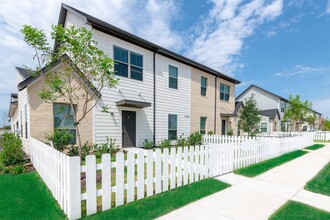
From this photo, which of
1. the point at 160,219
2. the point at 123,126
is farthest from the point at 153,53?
the point at 160,219

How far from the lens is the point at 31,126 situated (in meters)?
6.98

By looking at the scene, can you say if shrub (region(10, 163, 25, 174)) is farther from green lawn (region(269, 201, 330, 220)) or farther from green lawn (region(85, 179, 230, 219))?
green lawn (region(269, 201, 330, 220))

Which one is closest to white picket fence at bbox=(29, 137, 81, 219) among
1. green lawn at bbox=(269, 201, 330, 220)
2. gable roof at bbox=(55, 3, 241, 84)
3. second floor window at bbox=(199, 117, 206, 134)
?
green lawn at bbox=(269, 201, 330, 220)

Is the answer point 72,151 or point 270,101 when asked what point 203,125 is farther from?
point 270,101

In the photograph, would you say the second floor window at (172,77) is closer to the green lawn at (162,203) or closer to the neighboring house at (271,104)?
the green lawn at (162,203)

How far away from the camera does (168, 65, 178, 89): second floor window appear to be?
1180cm

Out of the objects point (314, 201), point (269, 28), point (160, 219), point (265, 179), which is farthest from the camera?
point (269, 28)

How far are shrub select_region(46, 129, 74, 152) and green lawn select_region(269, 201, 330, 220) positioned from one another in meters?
7.47

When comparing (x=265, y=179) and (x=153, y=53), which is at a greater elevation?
(x=153, y=53)

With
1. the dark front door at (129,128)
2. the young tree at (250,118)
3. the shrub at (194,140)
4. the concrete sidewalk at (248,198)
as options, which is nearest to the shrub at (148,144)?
the dark front door at (129,128)

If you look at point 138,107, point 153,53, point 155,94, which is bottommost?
point 138,107

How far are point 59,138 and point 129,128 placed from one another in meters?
3.59

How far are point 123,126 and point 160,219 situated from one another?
274 inches

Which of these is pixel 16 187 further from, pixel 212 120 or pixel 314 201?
pixel 212 120
